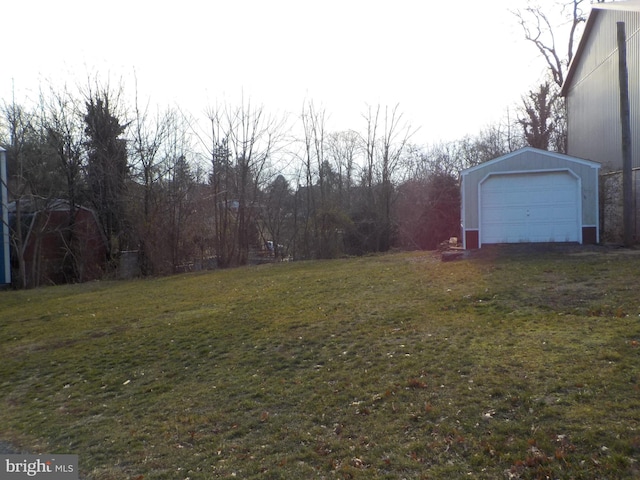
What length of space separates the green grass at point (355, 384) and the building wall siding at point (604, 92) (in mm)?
9585

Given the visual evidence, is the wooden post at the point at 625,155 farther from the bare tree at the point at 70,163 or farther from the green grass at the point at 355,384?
the bare tree at the point at 70,163

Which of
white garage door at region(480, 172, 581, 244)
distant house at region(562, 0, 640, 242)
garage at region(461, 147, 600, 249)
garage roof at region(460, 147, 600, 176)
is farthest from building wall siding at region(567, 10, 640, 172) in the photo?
white garage door at region(480, 172, 581, 244)

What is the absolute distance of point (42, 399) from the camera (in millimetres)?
7082

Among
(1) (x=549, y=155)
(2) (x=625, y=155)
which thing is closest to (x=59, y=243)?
(1) (x=549, y=155)

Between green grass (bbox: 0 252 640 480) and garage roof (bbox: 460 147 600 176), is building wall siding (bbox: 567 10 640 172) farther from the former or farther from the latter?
green grass (bbox: 0 252 640 480)

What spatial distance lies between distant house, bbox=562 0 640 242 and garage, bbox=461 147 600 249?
1.93 m

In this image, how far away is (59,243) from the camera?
27188 mm

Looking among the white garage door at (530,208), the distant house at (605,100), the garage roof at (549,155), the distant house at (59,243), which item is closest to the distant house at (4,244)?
the distant house at (59,243)

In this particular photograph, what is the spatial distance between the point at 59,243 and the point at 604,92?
25.2 m

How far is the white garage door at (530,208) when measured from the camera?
1638 centimetres

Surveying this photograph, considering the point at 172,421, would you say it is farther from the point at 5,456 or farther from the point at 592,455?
the point at 592,455

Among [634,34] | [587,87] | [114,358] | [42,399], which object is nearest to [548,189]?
[634,34]

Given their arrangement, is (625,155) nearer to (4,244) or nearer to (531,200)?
(531,200)

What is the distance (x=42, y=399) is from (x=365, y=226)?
25515 mm
